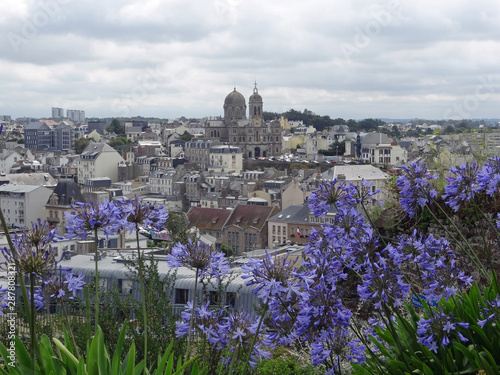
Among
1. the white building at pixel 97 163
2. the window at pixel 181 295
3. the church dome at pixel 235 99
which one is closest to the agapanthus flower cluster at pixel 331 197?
the window at pixel 181 295

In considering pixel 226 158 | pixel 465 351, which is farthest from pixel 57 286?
pixel 226 158

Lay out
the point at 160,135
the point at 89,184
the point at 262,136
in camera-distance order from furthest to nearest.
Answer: the point at 160,135
the point at 262,136
the point at 89,184

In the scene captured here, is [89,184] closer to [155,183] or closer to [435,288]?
[155,183]

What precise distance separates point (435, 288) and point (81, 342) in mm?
1864

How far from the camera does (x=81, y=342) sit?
3.67 metres

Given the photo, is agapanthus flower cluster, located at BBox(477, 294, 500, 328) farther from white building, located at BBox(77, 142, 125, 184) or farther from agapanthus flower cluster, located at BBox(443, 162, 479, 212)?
white building, located at BBox(77, 142, 125, 184)

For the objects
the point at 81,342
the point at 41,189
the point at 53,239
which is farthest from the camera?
the point at 41,189

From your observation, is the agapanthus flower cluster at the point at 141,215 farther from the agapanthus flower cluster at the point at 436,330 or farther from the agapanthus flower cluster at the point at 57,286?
the agapanthus flower cluster at the point at 436,330

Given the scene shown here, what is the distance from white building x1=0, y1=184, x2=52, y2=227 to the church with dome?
34984mm

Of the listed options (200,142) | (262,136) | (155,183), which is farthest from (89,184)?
(262,136)

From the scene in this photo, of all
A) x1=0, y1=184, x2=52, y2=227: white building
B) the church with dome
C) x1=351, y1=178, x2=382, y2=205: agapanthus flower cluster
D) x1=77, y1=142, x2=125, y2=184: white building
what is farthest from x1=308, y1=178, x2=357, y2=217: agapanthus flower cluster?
the church with dome

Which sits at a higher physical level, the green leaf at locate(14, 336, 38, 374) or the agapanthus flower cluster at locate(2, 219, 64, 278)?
the agapanthus flower cluster at locate(2, 219, 64, 278)

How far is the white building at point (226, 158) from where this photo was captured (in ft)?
196

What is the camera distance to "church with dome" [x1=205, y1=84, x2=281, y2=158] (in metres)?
72.4
